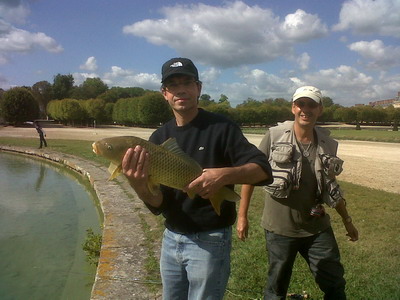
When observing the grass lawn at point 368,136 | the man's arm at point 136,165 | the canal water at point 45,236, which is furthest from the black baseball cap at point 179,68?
the grass lawn at point 368,136

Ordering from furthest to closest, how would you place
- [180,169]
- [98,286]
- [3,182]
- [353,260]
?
[3,182] < [353,260] < [98,286] < [180,169]

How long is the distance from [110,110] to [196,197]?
79.1 metres

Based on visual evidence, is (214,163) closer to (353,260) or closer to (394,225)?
(353,260)

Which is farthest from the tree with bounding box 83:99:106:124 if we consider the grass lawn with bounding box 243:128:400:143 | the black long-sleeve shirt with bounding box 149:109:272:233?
the black long-sleeve shirt with bounding box 149:109:272:233

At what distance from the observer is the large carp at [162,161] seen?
84.7 inches

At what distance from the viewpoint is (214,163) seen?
2365mm

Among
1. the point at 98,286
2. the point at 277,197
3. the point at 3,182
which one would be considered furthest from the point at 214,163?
the point at 3,182

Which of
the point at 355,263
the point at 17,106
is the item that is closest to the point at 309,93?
the point at 355,263

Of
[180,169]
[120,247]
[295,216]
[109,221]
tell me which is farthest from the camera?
[109,221]

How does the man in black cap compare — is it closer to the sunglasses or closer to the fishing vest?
the fishing vest

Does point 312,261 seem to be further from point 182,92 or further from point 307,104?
point 182,92

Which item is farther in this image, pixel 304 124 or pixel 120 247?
pixel 120 247

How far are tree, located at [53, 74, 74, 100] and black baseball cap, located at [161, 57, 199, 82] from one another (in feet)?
327

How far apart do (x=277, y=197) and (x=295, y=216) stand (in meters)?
0.22
